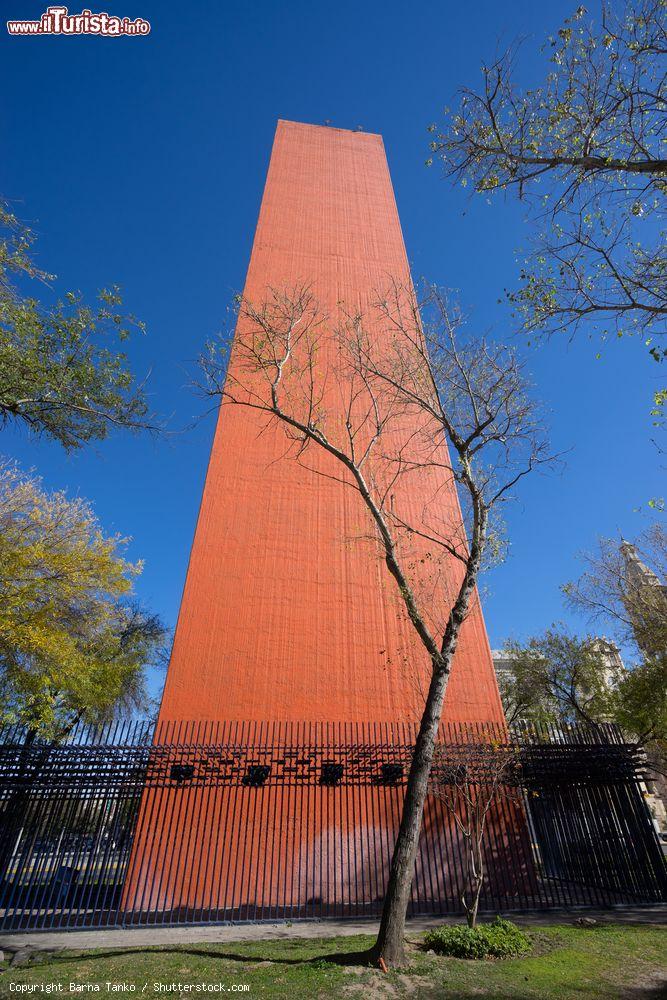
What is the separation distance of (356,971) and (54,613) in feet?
42.4

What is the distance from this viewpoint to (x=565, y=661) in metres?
20.8

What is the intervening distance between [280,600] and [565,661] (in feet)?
47.3

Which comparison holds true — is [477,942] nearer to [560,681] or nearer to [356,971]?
[356,971]

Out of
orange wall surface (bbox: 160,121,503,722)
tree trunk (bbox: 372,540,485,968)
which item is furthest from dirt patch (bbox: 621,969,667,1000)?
orange wall surface (bbox: 160,121,503,722)

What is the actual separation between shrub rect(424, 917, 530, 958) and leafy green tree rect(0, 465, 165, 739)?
10.7 meters

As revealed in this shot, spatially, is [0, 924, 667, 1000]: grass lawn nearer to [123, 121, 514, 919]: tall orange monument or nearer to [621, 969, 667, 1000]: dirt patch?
[621, 969, 667, 1000]: dirt patch

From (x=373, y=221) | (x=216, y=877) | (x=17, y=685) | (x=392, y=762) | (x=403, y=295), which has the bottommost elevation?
(x=216, y=877)

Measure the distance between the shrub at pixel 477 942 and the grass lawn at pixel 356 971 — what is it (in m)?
0.16

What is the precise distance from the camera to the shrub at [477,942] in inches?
243

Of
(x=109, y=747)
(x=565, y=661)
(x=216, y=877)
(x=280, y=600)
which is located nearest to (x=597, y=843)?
(x=216, y=877)

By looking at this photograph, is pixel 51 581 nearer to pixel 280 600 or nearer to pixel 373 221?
pixel 280 600

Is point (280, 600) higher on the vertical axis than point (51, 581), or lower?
lower

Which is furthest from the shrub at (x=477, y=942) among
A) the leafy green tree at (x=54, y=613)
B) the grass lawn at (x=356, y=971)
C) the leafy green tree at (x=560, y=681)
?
the leafy green tree at (x=560, y=681)

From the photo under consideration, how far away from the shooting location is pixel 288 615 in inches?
487
